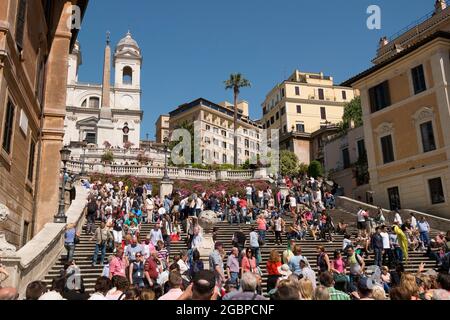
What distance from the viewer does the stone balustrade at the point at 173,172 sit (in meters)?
38.6

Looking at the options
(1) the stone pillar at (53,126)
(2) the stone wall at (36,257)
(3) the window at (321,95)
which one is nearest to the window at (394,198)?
(2) the stone wall at (36,257)

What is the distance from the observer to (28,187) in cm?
1579

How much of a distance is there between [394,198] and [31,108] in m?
Result: 22.7

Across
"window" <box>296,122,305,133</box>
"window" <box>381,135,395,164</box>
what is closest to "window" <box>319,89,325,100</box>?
"window" <box>296,122,305,133</box>

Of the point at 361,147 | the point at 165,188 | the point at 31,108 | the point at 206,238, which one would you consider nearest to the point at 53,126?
the point at 31,108

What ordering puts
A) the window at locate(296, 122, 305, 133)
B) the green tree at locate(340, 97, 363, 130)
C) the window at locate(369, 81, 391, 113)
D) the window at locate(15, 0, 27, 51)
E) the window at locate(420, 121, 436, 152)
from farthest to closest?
the window at locate(296, 122, 305, 133) → the green tree at locate(340, 97, 363, 130) → the window at locate(369, 81, 391, 113) → the window at locate(420, 121, 436, 152) → the window at locate(15, 0, 27, 51)

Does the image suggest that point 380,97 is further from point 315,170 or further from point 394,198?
point 315,170

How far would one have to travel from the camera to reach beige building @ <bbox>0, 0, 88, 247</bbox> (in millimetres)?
12195

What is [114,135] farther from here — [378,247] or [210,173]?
[378,247]

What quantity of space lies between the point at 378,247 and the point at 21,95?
13.7m

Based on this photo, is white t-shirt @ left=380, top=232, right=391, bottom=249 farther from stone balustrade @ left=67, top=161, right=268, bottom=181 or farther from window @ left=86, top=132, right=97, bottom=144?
window @ left=86, top=132, right=97, bottom=144

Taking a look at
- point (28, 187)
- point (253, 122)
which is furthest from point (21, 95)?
point (253, 122)

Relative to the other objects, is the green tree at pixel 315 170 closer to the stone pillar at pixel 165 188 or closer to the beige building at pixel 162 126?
the stone pillar at pixel 165 188

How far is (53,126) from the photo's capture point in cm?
1841
